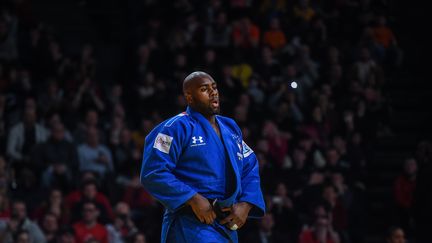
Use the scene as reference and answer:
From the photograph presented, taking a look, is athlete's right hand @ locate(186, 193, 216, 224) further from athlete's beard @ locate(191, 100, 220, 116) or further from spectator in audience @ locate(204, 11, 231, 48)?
spectator in audience @ locate(204, 11, 231, 48)

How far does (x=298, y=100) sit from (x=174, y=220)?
27.7ft

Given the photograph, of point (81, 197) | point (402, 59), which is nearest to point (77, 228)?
point (81, 197)

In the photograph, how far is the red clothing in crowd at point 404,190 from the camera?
1259cm

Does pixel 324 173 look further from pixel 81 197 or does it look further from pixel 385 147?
pixel 81 197

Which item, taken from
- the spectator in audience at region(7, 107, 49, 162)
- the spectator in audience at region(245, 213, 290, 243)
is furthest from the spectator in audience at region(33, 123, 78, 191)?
the spectator in audience at region(245, 213, 290, 243)

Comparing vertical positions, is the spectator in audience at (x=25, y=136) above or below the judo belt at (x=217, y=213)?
below

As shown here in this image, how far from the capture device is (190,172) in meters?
5.95

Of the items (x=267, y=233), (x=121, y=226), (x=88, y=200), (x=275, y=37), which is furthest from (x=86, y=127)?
(x=275, y=37)

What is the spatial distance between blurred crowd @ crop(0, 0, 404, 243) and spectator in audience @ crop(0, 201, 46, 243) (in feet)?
0.04

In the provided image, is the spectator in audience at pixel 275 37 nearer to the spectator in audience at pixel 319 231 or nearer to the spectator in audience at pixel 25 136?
the spectator in audience at pixel 319 231

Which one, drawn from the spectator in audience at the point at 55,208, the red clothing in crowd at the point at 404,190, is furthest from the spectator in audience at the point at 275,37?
the spectator in audience at the point at 55,208

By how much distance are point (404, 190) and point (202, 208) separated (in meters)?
7.30

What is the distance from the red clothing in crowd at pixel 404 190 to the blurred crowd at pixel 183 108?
4 centimetres

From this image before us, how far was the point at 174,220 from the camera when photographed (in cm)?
598
